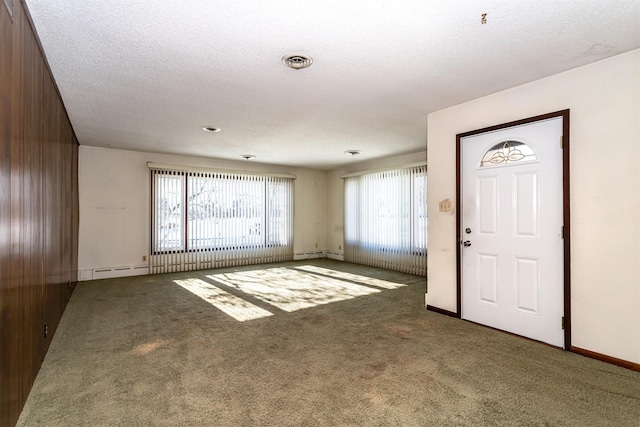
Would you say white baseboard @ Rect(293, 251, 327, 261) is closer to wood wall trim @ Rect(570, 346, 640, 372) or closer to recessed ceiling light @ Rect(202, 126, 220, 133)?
recessed ceiling light @ Rect(202, 126, 220, 133)

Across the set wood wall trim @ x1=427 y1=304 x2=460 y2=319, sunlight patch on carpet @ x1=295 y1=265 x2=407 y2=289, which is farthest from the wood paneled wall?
sunlight patch on carpet @ x1=295 y1=265 x2=407 y2=289

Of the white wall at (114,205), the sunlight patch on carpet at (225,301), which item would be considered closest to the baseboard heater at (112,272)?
the white wall at (114,205)

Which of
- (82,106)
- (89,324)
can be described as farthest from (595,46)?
(89,324)

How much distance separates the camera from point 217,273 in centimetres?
662

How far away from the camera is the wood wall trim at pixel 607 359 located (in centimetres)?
252

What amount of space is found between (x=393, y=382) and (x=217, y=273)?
16.4 ft

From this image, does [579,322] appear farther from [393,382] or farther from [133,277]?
A: [133,277]

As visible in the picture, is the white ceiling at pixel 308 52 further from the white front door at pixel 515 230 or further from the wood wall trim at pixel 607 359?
the wood wall trim at pixel 607 359

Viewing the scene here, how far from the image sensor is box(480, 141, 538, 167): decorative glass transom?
125 inches

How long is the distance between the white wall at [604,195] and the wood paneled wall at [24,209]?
397 cm

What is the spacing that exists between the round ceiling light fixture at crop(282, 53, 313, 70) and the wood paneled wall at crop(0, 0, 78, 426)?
5.46 feet

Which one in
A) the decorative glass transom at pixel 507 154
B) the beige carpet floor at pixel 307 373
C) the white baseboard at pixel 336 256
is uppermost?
the decorative glass transom at pixel 507 154

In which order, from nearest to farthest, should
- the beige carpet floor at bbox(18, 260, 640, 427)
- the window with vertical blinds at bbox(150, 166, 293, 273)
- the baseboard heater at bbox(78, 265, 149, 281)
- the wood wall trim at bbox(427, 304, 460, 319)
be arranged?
1. the beige carpet floor at bbox(18, 260, 640, 427)
2. the wood wall trim at bbox(427, 304, 460, 319)
3. the baseboard heater at bbox(78, 265, 149, 281)
4. the window with vertical blinds at bbox(150, 166, 293, 273)

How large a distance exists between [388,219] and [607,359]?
481 cm
